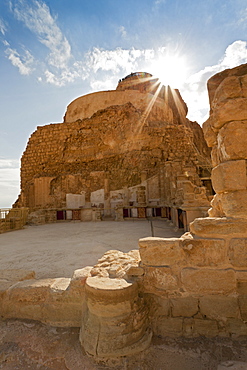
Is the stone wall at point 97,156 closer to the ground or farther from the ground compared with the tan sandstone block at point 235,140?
farther from the ground

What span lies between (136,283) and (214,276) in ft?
2.62

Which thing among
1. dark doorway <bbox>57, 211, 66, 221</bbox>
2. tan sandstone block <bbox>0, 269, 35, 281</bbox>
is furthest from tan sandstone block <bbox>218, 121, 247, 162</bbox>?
dark doorway <bbox>57, 211, 66, 221</bbox>

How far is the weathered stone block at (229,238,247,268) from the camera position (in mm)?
2096

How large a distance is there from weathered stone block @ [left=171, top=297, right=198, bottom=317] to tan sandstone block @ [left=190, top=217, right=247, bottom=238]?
68 cm

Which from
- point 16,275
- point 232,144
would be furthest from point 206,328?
point 16,275

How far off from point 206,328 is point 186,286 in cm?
41

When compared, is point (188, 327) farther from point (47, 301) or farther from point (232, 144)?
point (232, 144)

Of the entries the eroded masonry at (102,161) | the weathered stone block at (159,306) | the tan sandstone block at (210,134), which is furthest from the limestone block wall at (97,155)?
the weathered stone block at (159,306)

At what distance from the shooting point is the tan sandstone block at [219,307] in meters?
2.08

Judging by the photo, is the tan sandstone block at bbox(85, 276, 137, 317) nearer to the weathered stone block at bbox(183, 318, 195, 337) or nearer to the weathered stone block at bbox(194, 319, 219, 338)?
the weathered stone block at bbox(183, 318, 195, 337)

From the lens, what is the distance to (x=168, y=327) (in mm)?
2115

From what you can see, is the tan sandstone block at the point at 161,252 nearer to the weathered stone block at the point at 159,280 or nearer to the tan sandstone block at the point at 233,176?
the weathered stone block at the point at 159,280

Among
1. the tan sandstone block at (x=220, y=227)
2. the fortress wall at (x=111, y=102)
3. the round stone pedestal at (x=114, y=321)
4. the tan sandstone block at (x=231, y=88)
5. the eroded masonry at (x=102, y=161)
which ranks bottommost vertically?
the round stone pedestal at (x=114, y=321)

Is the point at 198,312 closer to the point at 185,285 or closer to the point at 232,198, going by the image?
the point at 185,285
